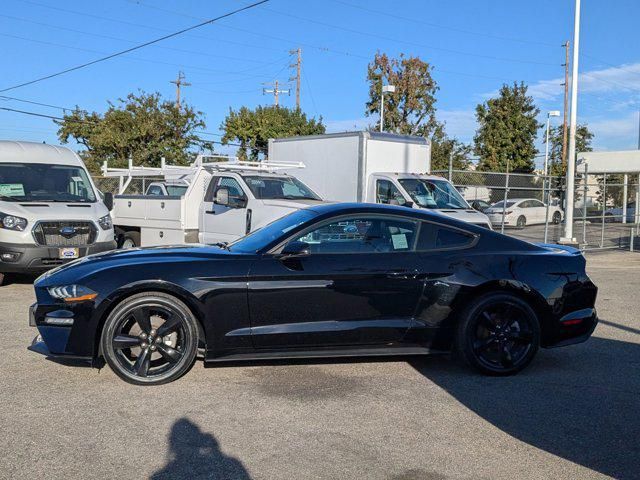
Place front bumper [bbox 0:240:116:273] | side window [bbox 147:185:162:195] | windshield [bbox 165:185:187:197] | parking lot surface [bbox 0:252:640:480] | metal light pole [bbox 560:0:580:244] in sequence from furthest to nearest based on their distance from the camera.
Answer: metal light pole [bbox 560:0:580:244], side window [bbox 147:185:162:195], windshield [bbox 165:185:187:197], front bumper [bbox 0:240:116:273], parking lot surface [bbox 0:252:640:480]

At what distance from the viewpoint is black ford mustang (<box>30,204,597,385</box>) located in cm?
518

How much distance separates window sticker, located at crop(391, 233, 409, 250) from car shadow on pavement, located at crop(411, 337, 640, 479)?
1.14 m

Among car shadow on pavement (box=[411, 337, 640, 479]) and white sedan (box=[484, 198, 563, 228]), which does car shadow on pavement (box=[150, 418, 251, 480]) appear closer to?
car shadow on pavement (box=[411, 337, 640, 479])

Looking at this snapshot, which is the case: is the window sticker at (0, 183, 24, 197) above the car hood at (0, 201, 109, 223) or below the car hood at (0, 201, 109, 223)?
above

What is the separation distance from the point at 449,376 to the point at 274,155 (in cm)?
1263

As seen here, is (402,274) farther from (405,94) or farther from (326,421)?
(405,94)

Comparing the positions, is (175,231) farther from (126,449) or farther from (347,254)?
(126,449)

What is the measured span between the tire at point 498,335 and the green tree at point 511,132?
37.7 m

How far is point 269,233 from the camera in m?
5.88

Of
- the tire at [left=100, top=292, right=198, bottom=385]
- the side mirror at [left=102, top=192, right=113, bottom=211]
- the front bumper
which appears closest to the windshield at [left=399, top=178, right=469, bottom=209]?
the side mirror at [left=102, top=192, right=113, bottom=211]

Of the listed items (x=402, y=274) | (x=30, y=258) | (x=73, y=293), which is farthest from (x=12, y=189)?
(x=402, y=274)

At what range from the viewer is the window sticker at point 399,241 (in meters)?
5.66

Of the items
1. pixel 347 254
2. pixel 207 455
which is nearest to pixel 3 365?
pixel 207 455

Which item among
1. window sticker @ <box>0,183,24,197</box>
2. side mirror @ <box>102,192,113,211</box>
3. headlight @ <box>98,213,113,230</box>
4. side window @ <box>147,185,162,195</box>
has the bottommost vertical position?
headlight @ <box>98,213,113,230</box>
